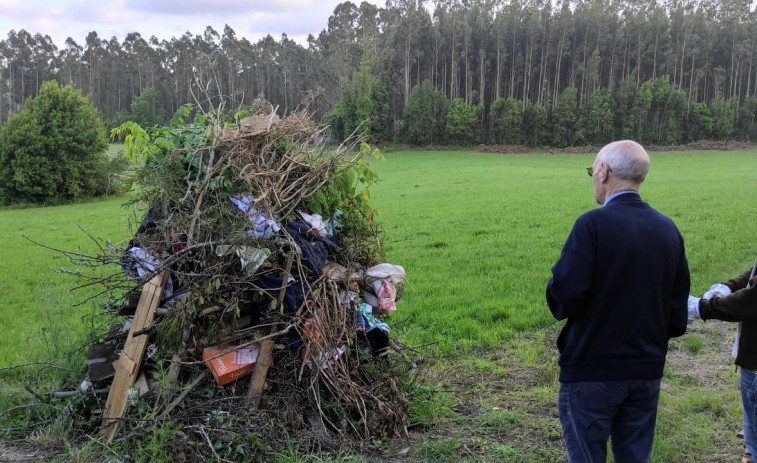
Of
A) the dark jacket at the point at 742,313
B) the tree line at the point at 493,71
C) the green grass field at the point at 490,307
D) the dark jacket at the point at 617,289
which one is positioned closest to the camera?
the dark jacket at the point at 617,289

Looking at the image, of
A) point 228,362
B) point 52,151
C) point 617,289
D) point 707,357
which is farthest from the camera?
point 52,151

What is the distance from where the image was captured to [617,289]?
A: 2.79 m

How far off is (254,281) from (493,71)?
240 ft

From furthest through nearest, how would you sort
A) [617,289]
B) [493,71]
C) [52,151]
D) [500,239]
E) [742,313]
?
[493,71]
[52,151]
[500,239]
[742,313]
[617,289]

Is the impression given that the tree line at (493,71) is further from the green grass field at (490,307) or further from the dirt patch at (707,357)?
the dirt patch at (707,357)

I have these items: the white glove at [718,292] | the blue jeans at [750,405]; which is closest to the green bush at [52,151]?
the white glove at [718,292]

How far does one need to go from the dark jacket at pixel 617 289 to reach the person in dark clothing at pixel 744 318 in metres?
0.52

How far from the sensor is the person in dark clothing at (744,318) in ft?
10.3

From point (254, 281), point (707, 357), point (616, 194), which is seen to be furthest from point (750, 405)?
point (254, 281)

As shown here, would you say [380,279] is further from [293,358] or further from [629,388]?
[629,388]

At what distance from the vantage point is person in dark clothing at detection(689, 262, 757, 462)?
3146mm

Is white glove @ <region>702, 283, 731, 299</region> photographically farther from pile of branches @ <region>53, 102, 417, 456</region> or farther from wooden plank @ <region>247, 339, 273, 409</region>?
wooden plank @ <region>247, 339, 273, 409</region>

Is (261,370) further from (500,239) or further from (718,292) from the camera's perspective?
(500,239)

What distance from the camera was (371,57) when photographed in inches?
2753
